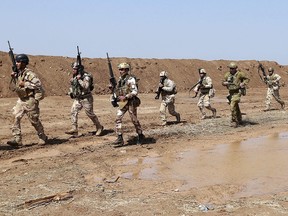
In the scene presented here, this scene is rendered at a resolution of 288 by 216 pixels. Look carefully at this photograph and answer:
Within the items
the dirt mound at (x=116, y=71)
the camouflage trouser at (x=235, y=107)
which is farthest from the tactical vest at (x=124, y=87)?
the dirt mound at (x=116, y=71)

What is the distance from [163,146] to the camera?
10.4 meters

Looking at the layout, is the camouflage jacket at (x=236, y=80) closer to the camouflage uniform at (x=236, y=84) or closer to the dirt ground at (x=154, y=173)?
the camouflage uniform at (x=236, y=84)

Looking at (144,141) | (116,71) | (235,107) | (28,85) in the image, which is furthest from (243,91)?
(116,71)

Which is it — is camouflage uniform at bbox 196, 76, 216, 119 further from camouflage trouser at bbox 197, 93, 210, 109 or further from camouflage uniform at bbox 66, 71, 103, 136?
camouflage uniform at bbox 66, 71, 103, 136

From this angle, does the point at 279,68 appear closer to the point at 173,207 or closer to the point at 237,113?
the point at 237,113

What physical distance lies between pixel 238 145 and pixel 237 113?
2.94m

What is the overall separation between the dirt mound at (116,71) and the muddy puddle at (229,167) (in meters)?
18.9

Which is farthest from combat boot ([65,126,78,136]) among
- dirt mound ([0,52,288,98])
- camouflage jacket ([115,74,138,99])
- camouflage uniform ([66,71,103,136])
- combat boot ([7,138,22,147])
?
dirt mound ([0,52,288,98])

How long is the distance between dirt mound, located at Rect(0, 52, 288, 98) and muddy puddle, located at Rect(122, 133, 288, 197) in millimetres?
18886

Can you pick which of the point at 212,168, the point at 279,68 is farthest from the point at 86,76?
the point at 279,68

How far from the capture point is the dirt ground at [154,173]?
19.5 ft

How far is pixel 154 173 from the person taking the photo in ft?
25.9

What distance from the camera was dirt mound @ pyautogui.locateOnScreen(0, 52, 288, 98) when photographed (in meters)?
28.9

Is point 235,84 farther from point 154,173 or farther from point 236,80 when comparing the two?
point 154,173
